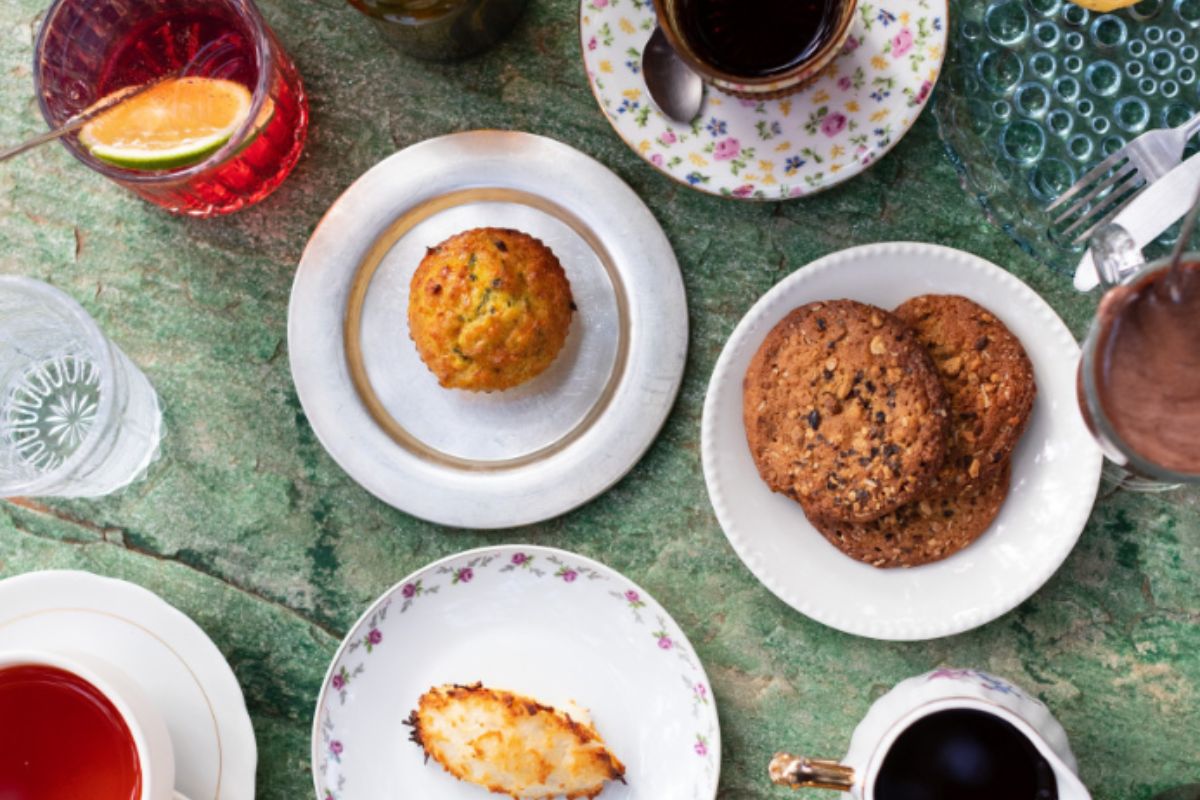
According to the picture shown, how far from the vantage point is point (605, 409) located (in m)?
1.58

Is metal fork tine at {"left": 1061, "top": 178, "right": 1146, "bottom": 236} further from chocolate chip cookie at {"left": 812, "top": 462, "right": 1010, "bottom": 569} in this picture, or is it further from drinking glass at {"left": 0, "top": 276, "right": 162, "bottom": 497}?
drinking glass at {"left": 0, "top": 276, "right": 162, "bottom": 497}

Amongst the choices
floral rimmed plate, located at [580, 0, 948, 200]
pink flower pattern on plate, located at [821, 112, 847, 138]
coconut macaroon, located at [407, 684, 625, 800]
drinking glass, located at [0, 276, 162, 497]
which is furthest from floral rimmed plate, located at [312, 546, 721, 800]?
pink flower pattern on plate, located at [821, 112, 847, 138]

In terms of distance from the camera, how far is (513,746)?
4.95ft

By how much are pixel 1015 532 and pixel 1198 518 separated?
29 centimetres

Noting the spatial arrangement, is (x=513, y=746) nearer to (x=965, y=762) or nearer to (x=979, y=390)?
(x=965, y=762)

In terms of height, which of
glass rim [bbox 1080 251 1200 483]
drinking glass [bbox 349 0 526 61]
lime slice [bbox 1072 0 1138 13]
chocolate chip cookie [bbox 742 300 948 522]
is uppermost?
lime slice [bbox 1072 0 1138 13]

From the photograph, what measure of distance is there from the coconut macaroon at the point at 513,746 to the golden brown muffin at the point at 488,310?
17.0 inches

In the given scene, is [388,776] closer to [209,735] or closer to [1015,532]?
[209,735]

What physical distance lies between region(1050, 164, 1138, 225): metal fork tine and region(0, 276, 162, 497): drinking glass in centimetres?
130

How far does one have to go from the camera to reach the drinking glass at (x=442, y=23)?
1.41 m

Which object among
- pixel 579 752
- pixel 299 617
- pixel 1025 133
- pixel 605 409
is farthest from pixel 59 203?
pixel 1025 133

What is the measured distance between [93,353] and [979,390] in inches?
47.4

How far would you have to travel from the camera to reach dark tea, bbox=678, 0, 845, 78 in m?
1.40

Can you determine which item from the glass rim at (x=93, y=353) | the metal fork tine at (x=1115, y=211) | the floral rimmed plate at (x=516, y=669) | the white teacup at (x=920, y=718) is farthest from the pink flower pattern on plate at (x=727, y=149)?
the glass rim at (x=93, y=353)
